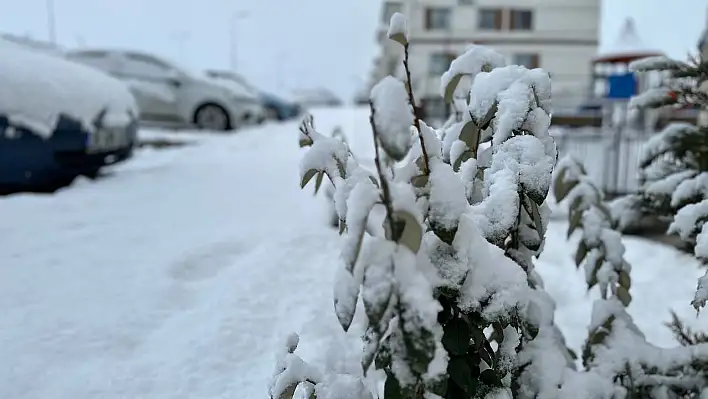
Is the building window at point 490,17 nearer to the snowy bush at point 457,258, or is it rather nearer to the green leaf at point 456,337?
the snowy bush at point 457,258

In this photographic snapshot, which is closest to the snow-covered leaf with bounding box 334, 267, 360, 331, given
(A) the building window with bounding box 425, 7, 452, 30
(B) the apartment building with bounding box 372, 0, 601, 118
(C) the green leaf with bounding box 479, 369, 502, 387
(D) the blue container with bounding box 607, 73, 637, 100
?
(C) the green leaf with bounding box 479, 369, 502, 387

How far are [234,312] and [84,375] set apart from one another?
662mm

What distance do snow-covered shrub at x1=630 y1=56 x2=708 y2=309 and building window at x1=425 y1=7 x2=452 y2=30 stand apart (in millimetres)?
29312

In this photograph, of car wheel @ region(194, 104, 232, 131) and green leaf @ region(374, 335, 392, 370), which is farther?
car wheel @ region(194, 104, 232, 131)

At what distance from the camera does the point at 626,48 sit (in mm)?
18172

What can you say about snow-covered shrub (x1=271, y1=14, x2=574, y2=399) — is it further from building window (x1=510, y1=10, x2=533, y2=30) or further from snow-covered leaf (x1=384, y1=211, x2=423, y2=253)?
building window (x1=510, y1=10, x2=533, y2=30)

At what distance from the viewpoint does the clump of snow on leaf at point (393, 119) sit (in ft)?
2.80

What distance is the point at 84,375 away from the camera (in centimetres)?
172

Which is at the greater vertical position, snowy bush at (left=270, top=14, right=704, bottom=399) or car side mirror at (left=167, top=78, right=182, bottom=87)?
car side mirror at (left=167, top=78, right=182, bottom=87)

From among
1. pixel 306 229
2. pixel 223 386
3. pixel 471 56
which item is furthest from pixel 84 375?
pixel 306 229

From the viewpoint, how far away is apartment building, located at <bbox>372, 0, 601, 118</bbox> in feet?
97.2

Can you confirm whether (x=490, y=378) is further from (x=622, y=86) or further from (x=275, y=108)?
(x=275, y=108)

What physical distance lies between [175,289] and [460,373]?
5.64 feet

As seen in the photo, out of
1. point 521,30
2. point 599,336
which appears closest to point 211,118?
point 599,336
